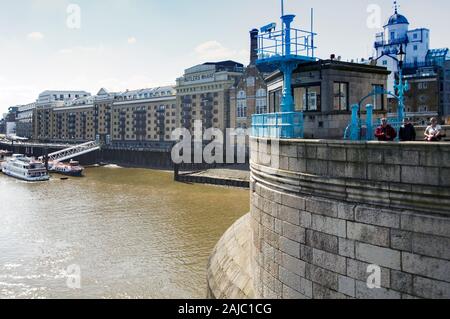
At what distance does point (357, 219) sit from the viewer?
8938mm

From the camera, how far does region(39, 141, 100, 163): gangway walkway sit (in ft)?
320

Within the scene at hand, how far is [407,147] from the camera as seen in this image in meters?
8.14

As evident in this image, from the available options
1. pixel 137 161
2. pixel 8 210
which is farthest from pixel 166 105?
pixel 8 210

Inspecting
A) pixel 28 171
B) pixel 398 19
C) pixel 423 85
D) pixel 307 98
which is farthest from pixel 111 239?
pixel 398 19

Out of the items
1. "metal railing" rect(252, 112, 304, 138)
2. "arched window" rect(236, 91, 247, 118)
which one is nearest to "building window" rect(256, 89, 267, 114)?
"arched window" rect(236, 91, 247, 118)

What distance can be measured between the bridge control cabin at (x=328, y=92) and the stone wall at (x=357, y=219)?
18.5 ft

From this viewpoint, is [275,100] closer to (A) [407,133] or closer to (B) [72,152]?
(A) [407,133]

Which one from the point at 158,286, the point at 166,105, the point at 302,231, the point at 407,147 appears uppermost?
the point at 166,105

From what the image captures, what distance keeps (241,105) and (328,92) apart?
71.9 m

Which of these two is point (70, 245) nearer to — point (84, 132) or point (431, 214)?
point (431, 214)

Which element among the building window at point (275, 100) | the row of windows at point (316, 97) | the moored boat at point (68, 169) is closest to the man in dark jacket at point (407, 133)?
the row of windows at point (316, 97)

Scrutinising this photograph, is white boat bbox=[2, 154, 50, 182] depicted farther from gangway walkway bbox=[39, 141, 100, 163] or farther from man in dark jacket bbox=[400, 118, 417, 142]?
man in dark jacket bbox=[400, 118, 417, 142]

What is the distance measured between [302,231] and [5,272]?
70.9ft

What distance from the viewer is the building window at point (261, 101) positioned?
8088 cm
